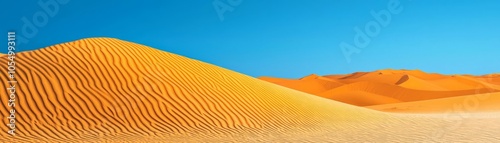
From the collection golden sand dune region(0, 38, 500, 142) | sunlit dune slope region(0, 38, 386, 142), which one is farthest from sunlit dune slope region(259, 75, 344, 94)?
golden sand dune region(0, 38, 500, 142)

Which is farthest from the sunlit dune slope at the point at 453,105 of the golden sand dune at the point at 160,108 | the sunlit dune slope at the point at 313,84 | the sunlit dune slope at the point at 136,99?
the sunlit dune slope at the point at 313,84

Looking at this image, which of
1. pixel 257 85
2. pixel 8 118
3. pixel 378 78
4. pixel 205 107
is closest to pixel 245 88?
pixel 257 85

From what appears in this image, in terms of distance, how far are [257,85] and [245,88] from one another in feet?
4.78

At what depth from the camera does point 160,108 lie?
48.8 ft

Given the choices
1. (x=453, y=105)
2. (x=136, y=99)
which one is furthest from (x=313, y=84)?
(x=136, y=99)

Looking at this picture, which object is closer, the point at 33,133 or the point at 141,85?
the point at 33,133

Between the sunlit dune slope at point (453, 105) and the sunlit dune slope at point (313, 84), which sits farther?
the sunlit dune slope at point (313, 84)

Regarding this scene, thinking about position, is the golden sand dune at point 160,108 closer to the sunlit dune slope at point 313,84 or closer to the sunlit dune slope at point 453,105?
the sunlit dune slope at point 453,105

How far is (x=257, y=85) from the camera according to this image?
19.8 meters

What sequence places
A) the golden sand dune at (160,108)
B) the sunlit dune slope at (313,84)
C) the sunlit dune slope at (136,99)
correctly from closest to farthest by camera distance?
the golden sand dune at (160,108), the sunlit dune slope at (136,99), the sunlit dune slope at (313,84)

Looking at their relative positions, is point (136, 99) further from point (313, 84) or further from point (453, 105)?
point (313, 84)

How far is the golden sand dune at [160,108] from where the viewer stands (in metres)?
12.8

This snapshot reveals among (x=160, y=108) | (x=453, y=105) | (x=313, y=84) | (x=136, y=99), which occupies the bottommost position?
(x=160, y=108)

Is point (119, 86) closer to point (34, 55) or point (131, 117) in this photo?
point (131, 117)
